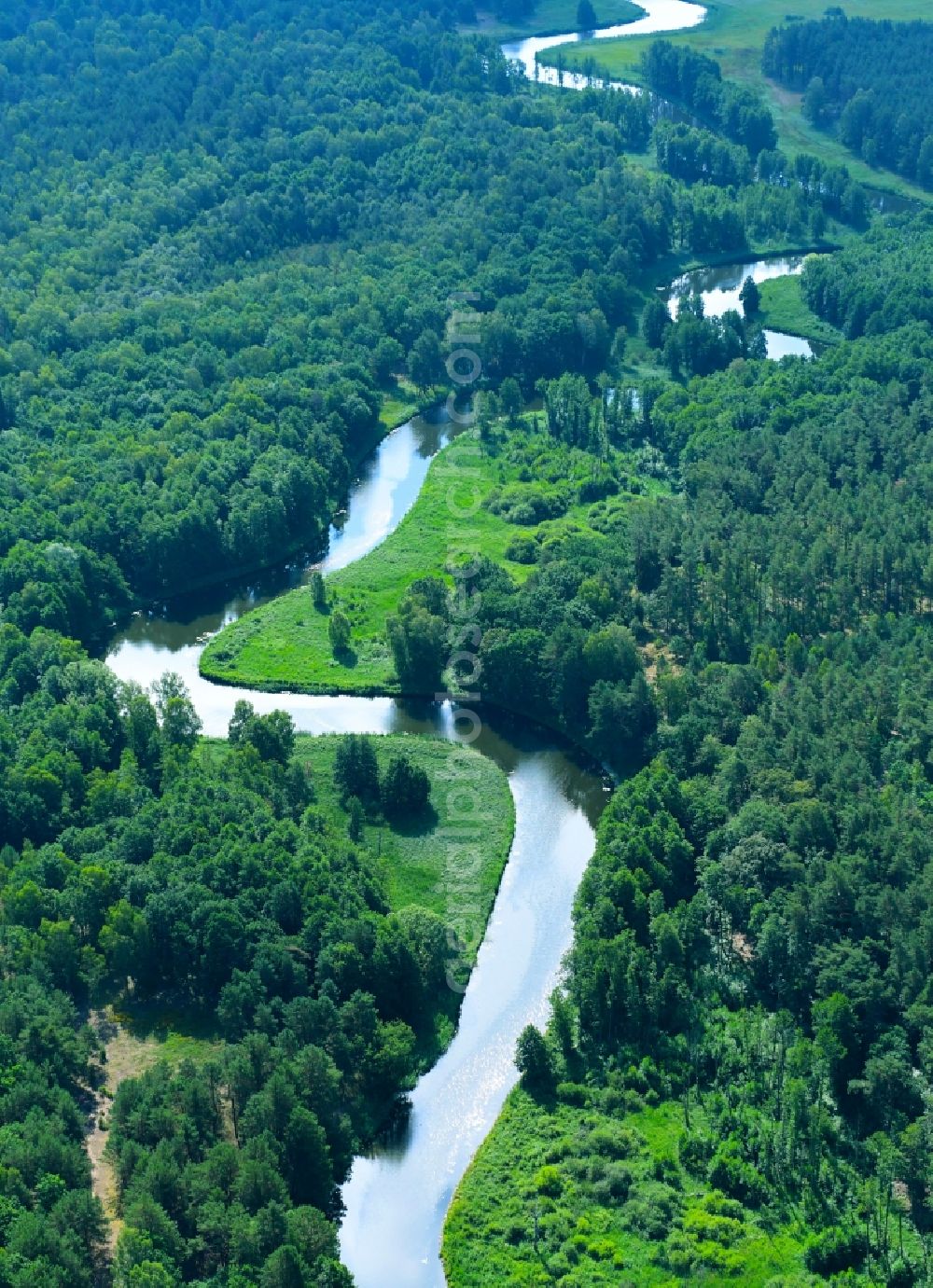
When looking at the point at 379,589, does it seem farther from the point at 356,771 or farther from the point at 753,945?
the point at 753,945

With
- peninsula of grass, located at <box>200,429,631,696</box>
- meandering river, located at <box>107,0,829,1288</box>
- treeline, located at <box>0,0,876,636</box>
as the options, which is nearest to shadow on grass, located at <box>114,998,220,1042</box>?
meandering river, located at <box>107,0,829,1288</box>

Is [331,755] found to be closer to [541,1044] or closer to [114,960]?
[114,960]

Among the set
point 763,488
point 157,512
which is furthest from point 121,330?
point 763,488

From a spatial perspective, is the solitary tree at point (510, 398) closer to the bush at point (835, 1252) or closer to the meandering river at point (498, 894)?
the meandering river at point (498, 894)

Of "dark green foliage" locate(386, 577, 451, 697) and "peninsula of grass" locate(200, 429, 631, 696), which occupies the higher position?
"dark green foliage" locate(386, 577, 451, 697)

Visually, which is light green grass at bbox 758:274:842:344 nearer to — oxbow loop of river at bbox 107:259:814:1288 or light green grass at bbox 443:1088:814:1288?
oxbow loop of river at bbox 107:259:814:1288

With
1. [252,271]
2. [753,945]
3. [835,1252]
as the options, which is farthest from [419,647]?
[252,271]
